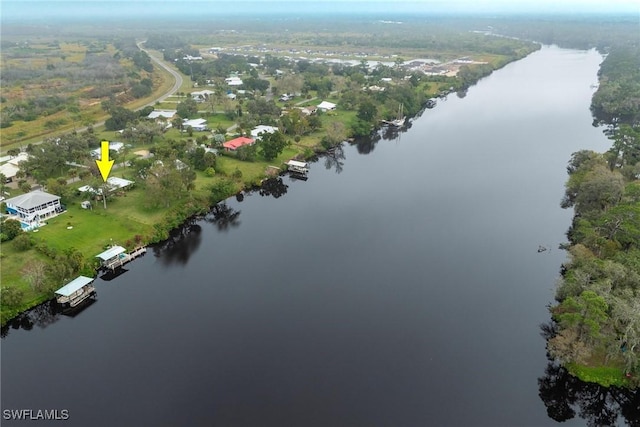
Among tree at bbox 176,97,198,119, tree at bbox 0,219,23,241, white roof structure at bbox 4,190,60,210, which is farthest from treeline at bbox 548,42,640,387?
tree at bbox 176,97,198,119

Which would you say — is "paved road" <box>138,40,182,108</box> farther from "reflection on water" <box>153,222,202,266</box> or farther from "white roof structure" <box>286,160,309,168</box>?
"reflection on water" <box>153,222,202,266</box>

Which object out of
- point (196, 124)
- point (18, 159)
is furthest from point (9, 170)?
point (196, 124)

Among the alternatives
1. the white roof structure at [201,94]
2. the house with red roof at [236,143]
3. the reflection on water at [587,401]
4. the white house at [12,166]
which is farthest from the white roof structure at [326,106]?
the reflection on water at [587,401]

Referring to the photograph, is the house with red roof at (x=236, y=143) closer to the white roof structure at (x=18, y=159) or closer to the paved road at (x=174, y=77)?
the white roof structure at (x=18, y=159)

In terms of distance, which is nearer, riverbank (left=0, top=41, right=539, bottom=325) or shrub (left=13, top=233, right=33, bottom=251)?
riverbank (left=0, top=41, right=539, bottom=325)

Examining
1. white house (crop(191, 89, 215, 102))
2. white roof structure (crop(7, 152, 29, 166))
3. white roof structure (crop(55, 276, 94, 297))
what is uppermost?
white roof structure (crop(7, 152, 29, 166))

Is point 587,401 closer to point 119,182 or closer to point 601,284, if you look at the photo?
point 601,284

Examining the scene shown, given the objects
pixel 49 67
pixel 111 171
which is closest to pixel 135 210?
pixel 111 171
